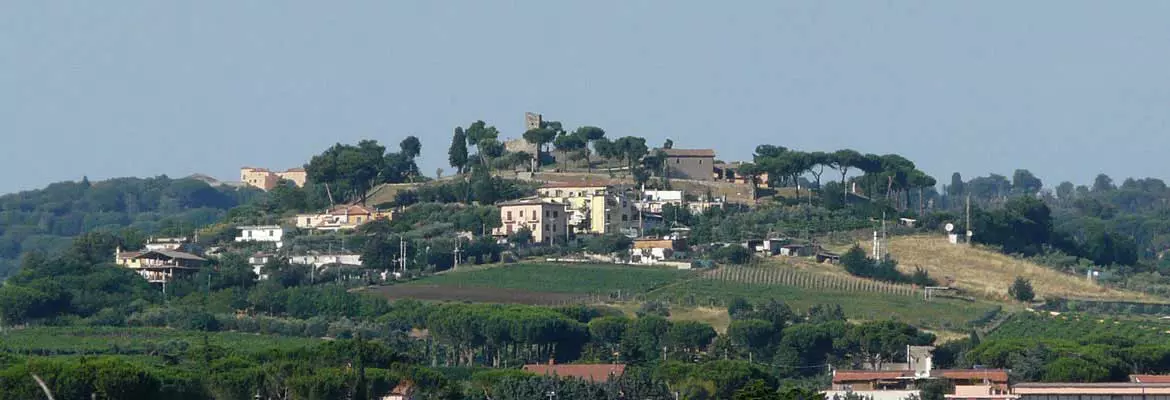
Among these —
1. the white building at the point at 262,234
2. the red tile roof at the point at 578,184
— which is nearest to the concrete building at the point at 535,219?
the red tile roof at the point at 578,184

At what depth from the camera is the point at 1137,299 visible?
104875mm

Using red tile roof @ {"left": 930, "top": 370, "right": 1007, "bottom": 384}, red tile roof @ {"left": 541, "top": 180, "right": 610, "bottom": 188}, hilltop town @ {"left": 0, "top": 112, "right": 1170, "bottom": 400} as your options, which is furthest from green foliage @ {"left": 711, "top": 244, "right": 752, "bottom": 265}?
red tile roof @ {"left": 930, "top": 370, "right": 1007, "bottom": 384}

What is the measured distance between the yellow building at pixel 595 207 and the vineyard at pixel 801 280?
33.8 feet

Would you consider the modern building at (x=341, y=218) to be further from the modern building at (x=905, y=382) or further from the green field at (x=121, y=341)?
the modern building at (x=905, y=382)

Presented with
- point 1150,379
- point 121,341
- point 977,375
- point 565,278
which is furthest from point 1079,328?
point 121,341

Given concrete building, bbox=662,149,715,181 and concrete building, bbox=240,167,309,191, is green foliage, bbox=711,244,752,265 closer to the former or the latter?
concrete building, bbox=662,149,715,181

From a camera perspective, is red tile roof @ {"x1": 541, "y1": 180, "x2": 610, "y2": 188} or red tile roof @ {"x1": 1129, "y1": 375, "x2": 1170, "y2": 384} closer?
red tile roof @ {"x1": 1129, "y1": 375, "x2": 1170, "y2": 384}

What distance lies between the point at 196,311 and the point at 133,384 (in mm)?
33477

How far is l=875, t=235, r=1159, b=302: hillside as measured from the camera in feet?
345

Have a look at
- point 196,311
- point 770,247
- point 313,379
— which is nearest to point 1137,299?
point 770,247

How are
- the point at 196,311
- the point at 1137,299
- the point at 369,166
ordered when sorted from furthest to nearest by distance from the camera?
the point at 369,166 < the point at 1137,299 < the point at 196,311

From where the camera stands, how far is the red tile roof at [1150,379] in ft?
237

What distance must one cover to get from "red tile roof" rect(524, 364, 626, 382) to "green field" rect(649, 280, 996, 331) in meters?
17.5

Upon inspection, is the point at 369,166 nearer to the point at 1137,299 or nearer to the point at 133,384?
the point at 1137,299
